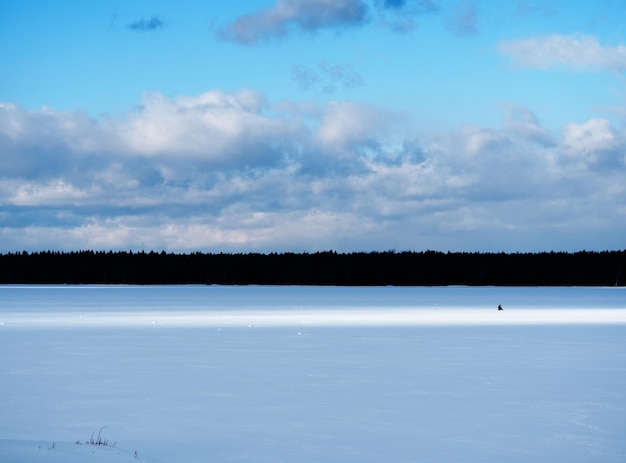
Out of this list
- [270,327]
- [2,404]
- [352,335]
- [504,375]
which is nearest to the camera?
[2,404]

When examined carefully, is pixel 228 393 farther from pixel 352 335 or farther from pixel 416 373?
pixel 352 335

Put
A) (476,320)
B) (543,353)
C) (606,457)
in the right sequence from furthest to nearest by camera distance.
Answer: (476,320) → (543,353) → (606,457)

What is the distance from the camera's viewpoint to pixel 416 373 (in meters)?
21.2

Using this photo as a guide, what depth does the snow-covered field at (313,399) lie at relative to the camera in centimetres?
1281

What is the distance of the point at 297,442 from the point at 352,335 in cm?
2057

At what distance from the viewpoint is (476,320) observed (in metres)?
45.7

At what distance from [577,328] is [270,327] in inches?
463

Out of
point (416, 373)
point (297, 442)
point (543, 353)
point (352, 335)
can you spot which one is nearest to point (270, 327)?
point (352, 335)

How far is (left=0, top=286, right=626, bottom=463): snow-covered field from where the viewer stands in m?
12.8

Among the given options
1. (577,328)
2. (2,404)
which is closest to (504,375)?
(2,404)

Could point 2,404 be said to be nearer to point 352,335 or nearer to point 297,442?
point 297,442

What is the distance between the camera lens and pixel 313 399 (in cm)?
1719

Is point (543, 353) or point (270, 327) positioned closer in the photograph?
point (543, 353)

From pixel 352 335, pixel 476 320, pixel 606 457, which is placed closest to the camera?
pixel 606 457
